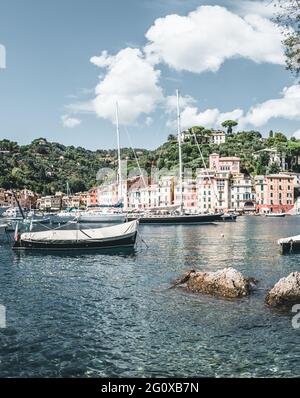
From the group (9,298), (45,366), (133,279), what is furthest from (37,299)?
(45,366)

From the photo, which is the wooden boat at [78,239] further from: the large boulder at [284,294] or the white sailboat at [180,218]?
the white sailboat at [180,218]

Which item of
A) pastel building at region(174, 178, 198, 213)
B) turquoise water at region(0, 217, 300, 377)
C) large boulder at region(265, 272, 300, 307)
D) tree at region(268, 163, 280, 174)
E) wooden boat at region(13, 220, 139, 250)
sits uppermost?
tree at region(268, 163, 280, 174)

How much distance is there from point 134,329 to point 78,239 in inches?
1001

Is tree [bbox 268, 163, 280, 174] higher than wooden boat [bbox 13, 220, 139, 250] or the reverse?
higher

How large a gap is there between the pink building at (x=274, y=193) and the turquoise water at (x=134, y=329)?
12724cm

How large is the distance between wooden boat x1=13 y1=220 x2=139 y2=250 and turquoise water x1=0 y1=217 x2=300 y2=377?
11.8m

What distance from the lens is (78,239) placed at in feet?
134

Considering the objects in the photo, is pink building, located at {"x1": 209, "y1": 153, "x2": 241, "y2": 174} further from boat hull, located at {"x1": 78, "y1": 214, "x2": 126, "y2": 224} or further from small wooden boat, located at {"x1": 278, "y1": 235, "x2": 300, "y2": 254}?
small wooden boat, located at {"x1": 278, "y1": 235, "x2": 300, "y2": 254}

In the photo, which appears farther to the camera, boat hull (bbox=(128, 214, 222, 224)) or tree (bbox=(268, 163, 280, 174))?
tree (bbox=(268, 163, 280, 174))

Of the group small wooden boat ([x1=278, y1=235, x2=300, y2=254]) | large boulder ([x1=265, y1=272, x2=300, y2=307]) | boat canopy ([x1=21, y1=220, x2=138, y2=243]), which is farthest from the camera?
boat canopy ([x1=21, y1=220, x2=138, y2=243])

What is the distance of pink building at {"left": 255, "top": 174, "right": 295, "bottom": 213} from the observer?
15112 cm

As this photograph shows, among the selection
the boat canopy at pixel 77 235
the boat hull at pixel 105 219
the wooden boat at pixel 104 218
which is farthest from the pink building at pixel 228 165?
the boat canopy at pixel 77 235

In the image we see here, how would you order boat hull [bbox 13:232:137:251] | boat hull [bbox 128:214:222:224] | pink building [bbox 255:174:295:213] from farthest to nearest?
pink building [bbox 255:174:295:213], boat hull [bbox 128:214:222:224], boat hull [bbox 13:232:137:251]

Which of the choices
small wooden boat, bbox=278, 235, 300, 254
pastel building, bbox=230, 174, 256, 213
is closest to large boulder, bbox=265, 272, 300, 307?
small wooden boat, bbox=278, 235, 300, 254
